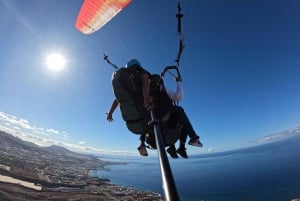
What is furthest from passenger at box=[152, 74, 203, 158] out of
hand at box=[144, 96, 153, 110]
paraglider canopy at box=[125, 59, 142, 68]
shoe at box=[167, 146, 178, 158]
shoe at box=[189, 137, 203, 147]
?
hand at box=[144, 96, 153, 110]

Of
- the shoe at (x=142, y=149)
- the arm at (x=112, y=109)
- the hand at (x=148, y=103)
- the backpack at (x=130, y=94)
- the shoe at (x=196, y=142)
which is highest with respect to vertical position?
the arm at (x=112, y=109)

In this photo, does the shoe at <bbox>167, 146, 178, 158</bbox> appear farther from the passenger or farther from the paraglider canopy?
the paraglider canopy

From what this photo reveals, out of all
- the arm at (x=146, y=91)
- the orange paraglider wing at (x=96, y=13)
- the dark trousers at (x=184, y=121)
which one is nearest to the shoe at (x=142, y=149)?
the dark trousers at (x=184, y=121)

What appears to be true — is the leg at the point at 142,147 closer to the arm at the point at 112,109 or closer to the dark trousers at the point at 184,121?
the arm at the point at 112,109

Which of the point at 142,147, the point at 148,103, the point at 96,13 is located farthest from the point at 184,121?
the point at 96,13

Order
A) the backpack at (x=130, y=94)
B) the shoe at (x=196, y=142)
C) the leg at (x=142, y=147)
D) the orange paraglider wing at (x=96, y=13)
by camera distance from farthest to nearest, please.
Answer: the orange paraglider wing at (x=96, y=13) → the leg at (x=142, y=147) → the shoe at (x=196, y=142) → the backpack at (x=130, y=94)

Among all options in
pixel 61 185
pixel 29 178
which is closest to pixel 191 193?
pixel 61 185

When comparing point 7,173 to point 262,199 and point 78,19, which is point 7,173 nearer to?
point 262,199

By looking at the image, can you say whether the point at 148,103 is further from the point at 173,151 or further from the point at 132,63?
the point at 173,151
